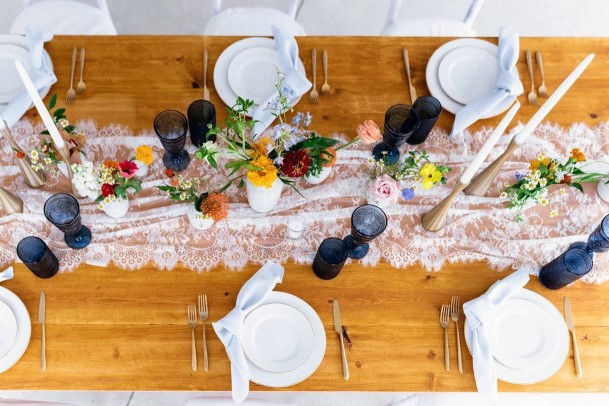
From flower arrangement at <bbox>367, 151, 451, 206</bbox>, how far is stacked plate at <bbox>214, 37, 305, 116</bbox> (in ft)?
1.32

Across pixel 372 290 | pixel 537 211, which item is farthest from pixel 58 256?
pixel 537 211

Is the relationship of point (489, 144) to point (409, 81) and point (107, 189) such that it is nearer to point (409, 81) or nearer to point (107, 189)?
point (409, 81)

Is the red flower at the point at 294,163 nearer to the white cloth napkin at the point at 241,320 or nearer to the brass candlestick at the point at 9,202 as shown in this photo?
the white cloth napkin at the point at 241,320

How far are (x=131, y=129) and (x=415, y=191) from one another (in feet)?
2.81

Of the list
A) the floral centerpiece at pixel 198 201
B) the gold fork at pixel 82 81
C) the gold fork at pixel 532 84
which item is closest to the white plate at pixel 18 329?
the floral centerpiece at pixel 198 201

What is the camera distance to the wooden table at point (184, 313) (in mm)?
1395

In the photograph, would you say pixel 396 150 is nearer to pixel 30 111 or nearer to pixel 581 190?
pixel 581 190

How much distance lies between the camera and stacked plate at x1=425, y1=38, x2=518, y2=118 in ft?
5.56

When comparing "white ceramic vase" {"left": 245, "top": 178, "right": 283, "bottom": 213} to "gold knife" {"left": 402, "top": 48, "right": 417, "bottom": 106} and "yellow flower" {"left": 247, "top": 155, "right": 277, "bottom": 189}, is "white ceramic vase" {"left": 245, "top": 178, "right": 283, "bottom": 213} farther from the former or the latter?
"gold knife" {"left": 402, "top": 48, "right": 417, "bottom": 106}

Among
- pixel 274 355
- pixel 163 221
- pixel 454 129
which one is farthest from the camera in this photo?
pixel 454 129

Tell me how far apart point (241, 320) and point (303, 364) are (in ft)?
0.64

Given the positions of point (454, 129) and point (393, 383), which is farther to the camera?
point (454, 129)

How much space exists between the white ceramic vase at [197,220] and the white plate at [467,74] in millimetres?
829

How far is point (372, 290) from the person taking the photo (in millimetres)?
1499
